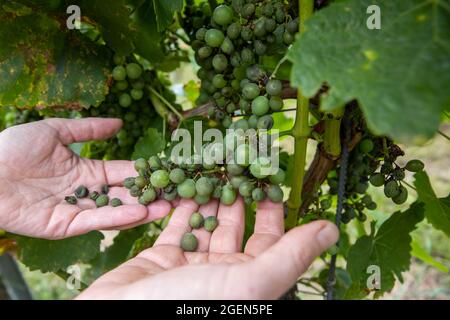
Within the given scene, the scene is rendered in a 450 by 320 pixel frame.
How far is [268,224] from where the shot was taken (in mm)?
1385

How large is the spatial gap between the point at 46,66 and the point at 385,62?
48.3 inches

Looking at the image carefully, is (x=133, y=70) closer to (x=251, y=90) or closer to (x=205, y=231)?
(x=251, y=90)

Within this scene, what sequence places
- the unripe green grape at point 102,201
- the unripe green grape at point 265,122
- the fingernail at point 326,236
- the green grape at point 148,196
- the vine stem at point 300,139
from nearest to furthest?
the fingernail at point 326,236
the vine stem at point 300,139
the unripe green grape at point 265,122
the green grape at point 148,196
the unripe green grape at point 102,201

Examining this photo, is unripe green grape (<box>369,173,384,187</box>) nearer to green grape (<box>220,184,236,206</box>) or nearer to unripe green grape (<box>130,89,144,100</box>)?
green grape (<box>220,184,236,206</box>)

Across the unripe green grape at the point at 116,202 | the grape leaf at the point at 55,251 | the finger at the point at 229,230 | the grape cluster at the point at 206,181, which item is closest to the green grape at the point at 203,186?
the grape cluster at the point at 206,181

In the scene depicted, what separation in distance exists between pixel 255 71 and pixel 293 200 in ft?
1.35

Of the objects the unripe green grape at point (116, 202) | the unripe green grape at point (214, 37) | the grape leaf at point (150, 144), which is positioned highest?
the unripe green grape at point (214, 37)

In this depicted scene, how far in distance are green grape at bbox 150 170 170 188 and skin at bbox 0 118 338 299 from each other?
0.11 meters

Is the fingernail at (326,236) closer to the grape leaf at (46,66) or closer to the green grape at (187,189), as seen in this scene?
the green grape at (187,189)

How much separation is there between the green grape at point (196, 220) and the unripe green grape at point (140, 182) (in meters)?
0.21

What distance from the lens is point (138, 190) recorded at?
159cm

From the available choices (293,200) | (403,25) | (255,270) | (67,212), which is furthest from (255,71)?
(67,212)

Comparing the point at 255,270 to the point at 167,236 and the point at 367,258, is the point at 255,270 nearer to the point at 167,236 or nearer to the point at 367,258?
the point at 167,236

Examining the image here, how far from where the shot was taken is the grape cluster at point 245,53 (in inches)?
53.7
